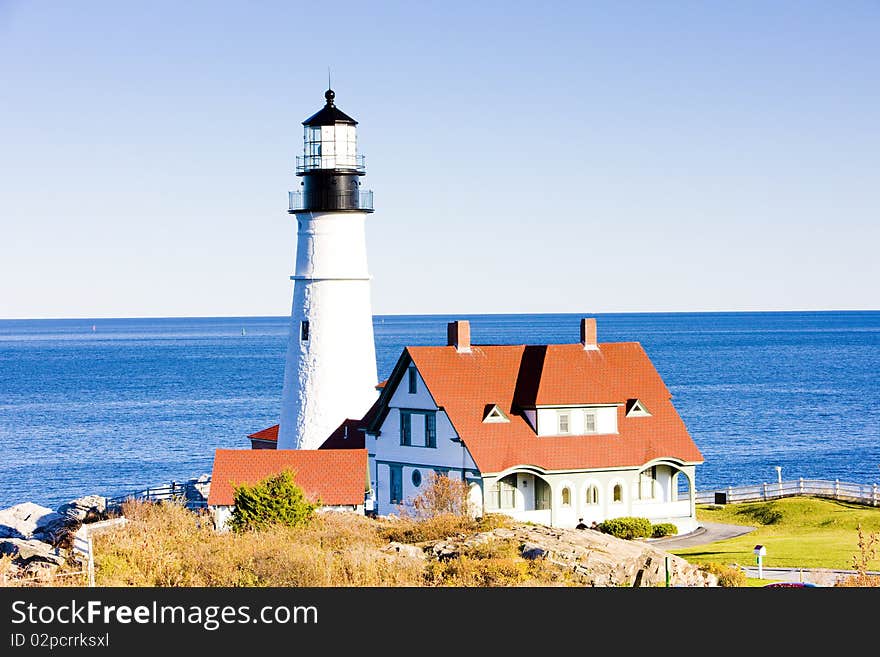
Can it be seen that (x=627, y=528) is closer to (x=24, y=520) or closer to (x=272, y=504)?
(x=272, y=504)

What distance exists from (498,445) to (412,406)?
10.4 ft

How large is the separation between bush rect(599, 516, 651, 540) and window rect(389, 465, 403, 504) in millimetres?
6344

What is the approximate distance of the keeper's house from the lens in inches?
1528

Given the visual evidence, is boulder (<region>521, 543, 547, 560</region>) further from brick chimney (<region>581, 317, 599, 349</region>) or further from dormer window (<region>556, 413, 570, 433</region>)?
brick chimney (<region>581, 317, 599, 349</region>)

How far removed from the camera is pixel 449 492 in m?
35.0

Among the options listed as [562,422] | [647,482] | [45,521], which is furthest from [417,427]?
[45,521]

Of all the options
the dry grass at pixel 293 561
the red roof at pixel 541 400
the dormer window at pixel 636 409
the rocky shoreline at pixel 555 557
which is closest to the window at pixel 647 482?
the red roof at pixel 541 400

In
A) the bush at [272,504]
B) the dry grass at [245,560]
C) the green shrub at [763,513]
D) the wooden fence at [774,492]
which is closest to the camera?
the dry grass at [245,560]

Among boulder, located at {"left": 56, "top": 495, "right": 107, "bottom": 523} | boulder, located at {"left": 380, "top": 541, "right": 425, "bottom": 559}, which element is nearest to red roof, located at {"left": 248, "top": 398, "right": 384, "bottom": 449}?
boulder, located at {"left": 56, "top": 495, "right": 107, "bottom": 523}

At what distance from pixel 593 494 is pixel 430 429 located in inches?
208

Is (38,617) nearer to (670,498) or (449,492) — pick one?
(449,492)

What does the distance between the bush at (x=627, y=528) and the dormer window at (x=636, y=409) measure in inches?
164

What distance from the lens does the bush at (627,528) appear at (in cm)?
3775

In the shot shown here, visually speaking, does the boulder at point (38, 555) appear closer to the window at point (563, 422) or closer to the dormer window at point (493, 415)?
the dormer window at point (493, 415)
